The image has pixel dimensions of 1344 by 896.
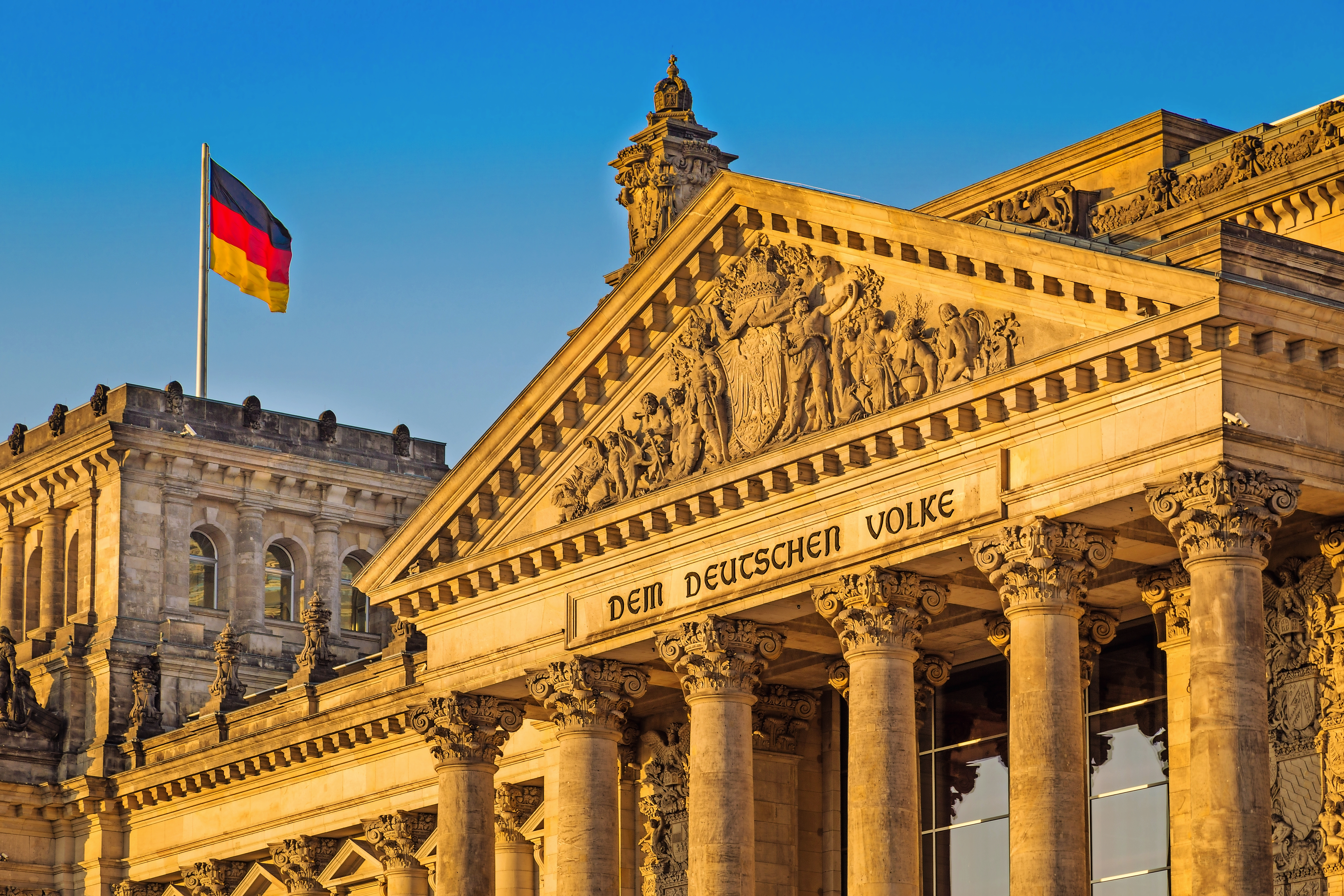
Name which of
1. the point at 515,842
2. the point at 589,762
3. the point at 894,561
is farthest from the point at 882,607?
the point at 515,842

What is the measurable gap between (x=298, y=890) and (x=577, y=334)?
1906 centimetres

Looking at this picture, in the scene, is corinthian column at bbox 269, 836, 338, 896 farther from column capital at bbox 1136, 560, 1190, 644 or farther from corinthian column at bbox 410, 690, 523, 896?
column capital at bbox 1136, 560, 1190, 644

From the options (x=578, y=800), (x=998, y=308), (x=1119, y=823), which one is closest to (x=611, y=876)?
(x=578, y=800)

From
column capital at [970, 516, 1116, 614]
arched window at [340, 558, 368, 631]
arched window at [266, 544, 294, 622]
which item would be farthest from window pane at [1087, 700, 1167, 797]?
arched window at [266, 544, 294, 622]

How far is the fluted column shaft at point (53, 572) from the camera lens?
73750 mm

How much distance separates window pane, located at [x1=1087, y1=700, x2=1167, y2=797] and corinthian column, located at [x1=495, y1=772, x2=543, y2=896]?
13.9 meters

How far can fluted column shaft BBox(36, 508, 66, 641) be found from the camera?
242 ft

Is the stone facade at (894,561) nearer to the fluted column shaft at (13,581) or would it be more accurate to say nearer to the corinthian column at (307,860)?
the corinthian column at (307,860)

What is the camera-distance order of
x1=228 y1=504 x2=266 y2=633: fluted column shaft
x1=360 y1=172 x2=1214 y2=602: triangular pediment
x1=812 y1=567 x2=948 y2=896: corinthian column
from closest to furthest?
1. x1=360 y1=172 x2=1214 y2=602: triangular pediment
2. x1=812 y1=567 x2=948 y2=896: corinthian column
3. x1=228 y1=504 x2=266 y2=633: fluted column shaft

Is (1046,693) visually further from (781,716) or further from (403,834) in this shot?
(403,834)

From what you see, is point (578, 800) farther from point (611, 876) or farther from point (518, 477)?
point (518, 477)

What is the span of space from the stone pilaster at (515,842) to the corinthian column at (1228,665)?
19594 mm

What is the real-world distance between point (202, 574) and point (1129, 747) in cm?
3731

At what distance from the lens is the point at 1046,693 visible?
37469 mm
